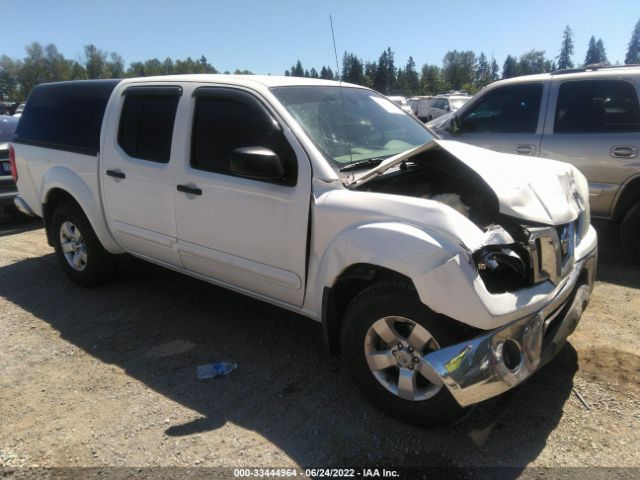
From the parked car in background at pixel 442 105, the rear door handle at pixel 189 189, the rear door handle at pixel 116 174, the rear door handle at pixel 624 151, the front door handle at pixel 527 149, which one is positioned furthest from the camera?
the parked car in background at pixel 442 105

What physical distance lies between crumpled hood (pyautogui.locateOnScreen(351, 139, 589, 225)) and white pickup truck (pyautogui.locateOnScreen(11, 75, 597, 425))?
0.01 meters

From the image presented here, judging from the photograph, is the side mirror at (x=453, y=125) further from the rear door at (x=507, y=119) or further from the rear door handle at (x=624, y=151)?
the rear door handle at (x=624, y=151)

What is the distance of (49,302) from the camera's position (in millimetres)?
4758

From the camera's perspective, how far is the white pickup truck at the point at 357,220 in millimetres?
2482

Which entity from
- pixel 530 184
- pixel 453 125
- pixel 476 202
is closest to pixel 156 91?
pixel 476 202

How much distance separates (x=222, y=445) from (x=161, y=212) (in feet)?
6.20

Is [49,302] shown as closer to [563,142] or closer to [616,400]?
[616,400]

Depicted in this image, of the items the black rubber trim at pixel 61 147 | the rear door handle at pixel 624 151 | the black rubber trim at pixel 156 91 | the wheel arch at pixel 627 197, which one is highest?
the black rubber trim at pixel 156 91

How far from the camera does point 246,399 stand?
10.4 feet

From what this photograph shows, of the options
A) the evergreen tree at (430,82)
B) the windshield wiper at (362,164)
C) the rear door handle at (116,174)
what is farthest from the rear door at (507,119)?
the evergreen tree at (430,82)

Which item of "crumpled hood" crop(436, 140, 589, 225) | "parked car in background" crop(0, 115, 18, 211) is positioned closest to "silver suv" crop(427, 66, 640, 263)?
"crumpled hood" crop(436, 140, 589, 225)

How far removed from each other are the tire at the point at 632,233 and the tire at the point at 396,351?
3477 millimetres

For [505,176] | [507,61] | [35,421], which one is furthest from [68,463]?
[507,61]

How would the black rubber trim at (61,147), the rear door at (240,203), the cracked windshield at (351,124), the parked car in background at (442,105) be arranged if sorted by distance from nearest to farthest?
the rear door at (240,203), the cracked windshield at (351,124), the black rubber trim at (61,147), the parked car in background at (442,105)
